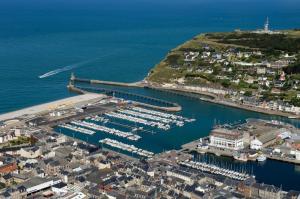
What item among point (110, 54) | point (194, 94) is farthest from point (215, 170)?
point (110, 54)

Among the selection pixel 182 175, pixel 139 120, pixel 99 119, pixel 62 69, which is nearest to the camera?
pixel 182 175

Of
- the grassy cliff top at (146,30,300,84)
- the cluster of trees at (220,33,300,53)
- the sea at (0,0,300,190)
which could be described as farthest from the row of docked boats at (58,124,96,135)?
the cluster of trees at (220,33,300,53)

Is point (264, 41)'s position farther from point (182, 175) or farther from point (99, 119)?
point (182, 175)

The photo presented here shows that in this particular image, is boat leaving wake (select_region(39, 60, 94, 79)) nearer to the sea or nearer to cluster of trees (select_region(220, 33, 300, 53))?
the sea

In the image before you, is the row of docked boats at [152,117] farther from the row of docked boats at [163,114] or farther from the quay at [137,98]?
the quay at [137,98]

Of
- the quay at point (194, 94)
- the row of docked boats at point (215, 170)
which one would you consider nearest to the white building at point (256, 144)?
the row of docked boats at point (215, 170)

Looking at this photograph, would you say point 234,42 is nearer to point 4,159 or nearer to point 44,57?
point 44,57

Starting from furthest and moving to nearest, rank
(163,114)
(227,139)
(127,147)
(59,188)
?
(163,114) < (127,147) < (227,139) < (59,188)
